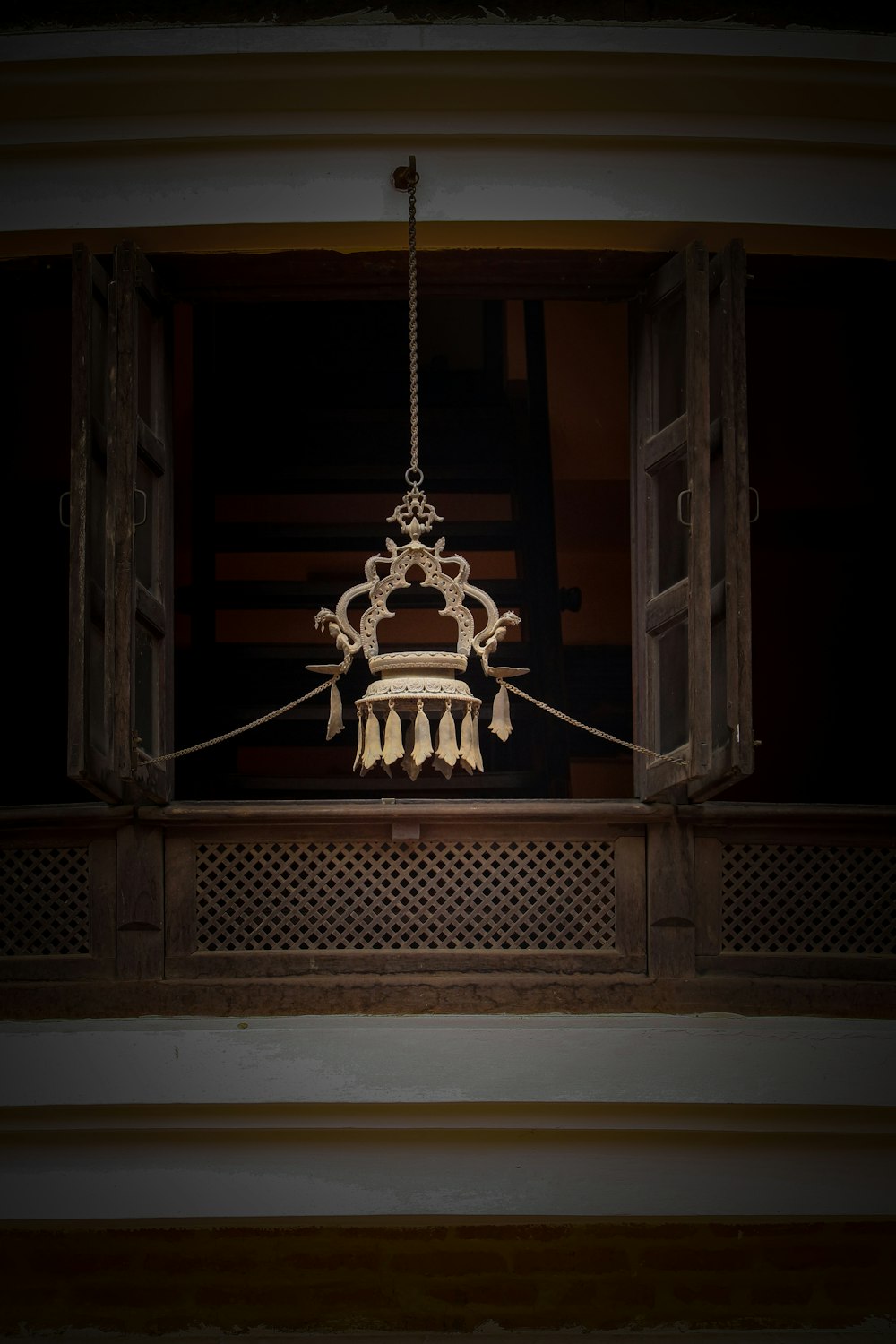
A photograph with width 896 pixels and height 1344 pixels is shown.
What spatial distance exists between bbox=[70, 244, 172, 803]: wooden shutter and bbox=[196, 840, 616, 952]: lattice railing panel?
1.66 feet

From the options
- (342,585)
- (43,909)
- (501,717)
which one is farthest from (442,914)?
(342,585)

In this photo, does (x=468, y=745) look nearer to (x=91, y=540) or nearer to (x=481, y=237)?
(x=91, y=540)

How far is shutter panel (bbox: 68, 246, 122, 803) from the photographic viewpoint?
5.16 m

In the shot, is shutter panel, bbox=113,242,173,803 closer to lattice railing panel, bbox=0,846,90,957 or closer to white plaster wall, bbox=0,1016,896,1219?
lattice railing panel, bbox=0,846,90,957

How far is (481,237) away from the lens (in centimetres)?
576

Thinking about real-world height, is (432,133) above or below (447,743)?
above

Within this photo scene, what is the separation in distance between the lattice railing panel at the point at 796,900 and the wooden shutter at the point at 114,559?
2198mm

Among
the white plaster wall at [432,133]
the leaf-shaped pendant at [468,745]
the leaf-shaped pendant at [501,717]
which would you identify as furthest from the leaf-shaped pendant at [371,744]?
the white plaster wall at [432,133]

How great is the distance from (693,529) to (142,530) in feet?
6.64

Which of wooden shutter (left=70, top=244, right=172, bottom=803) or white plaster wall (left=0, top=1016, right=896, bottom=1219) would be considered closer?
wooden shutter (left=70, top=244, right=172, bottom=803)

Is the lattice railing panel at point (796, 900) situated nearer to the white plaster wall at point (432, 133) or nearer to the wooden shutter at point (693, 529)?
the wooden shutter at point (693, 529)

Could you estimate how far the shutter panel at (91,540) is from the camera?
5160 mm

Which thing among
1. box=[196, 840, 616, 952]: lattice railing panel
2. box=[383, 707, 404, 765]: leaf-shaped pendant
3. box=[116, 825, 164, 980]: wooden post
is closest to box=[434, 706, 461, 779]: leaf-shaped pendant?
box=[383, 707, 404, 765]: leaf-shaped pendant

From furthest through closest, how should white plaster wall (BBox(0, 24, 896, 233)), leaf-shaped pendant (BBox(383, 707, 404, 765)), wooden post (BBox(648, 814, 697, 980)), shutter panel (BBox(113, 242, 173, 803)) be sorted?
1. wooden post (BBox(648, 814, 697, 980))
2. white plaster wall (BBox(0, 24, 896, 233))
3. shutter panel (BBox(113, 242, 173, 803))
4. leaf-shaped pendant (BBox(383, 707, 404, 765))
